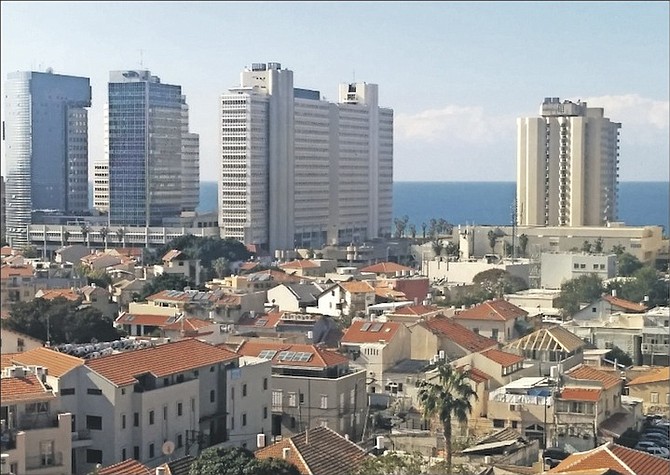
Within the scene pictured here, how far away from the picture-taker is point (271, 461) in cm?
791

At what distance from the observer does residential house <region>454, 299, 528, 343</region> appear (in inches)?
608

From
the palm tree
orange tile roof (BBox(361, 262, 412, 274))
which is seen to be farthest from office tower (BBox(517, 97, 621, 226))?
the palm tree

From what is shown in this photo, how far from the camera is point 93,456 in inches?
359

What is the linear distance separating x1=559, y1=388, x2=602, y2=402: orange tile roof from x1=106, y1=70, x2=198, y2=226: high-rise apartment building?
2842cm

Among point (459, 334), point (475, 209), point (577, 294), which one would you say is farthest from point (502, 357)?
point (475, 209)

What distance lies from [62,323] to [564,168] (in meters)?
22.5

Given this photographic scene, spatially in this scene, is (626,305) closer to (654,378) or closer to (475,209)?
(654,378)

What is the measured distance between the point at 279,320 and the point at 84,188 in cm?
2763

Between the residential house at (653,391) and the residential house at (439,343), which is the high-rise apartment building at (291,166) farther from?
the residential house at (653,391)

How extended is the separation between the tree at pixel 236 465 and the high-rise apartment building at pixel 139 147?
30417 mm

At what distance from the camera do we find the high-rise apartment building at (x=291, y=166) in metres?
36.9

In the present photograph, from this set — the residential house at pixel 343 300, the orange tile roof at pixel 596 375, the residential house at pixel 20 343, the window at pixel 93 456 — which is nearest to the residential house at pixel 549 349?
the orange tile roof at pixel 596 375

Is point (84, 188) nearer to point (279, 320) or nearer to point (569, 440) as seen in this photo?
point (279, 320)

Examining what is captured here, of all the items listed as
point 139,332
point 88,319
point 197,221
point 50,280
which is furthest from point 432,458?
point 197,221
